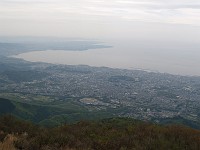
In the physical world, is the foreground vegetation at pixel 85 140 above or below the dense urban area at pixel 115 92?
above

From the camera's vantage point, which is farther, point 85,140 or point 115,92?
point 115,92

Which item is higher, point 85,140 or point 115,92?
point 85,140

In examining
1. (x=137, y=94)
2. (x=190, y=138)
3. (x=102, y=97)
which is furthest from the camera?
(x=137, y=94)

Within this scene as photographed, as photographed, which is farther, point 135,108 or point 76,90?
point 76,90

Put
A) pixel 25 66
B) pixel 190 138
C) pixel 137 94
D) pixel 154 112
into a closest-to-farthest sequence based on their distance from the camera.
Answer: pixel 190 138
pixel 154 112
pixel 137 94
pixel 25 66

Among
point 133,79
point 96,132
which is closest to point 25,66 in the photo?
point 133,79

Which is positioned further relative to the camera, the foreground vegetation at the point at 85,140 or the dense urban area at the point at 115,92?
the dense urban area at the point at 115,92

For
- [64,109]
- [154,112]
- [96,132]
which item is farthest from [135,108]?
[96,132]

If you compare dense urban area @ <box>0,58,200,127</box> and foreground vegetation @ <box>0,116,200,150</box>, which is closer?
foreground vegetation @ <box>0,116,200,150</box>

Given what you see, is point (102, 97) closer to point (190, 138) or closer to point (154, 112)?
point (154, 112)

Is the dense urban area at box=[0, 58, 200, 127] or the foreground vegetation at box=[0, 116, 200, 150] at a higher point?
the foreground vegetation at box=[0, 116, 200, 150]

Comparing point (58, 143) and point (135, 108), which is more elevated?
point (58, 143)
